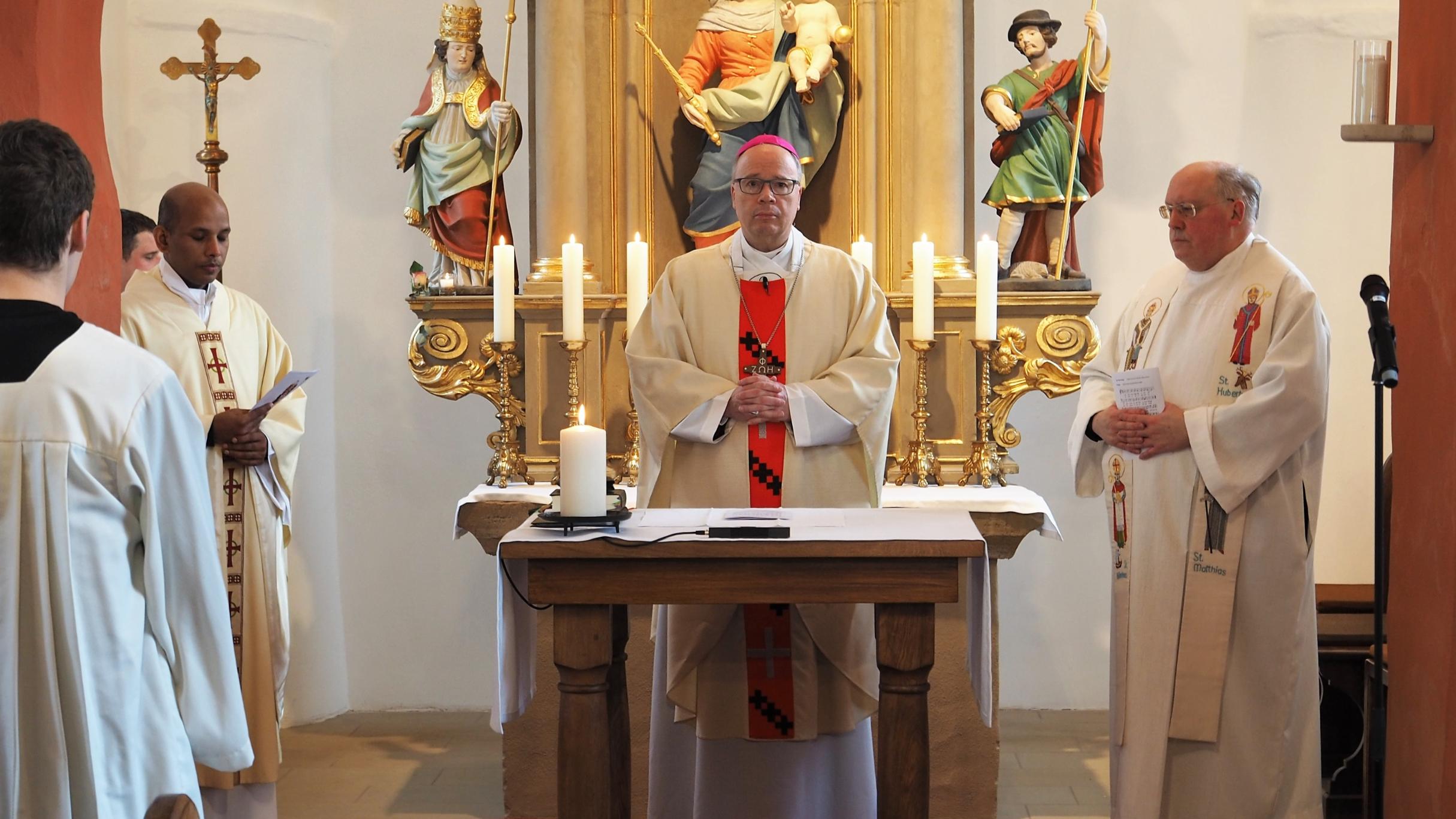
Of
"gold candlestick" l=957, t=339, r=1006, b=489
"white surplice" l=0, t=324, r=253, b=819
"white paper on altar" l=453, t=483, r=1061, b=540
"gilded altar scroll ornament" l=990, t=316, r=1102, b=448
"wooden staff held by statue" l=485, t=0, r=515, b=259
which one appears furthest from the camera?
"wooden staff held by statue" l=485, t=0, r=515, b=259

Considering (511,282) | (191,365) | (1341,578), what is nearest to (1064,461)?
(1341,578)

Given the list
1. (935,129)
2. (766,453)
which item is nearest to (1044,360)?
(935,129)

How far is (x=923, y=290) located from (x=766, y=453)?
1038mm

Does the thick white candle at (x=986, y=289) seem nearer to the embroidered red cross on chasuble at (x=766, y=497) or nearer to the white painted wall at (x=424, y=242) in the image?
the embroidered red cross on chasuble at (x=766, y=497)

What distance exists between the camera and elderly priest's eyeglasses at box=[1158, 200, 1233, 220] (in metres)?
3.90

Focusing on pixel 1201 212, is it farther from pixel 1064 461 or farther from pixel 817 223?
pixel 1064 461

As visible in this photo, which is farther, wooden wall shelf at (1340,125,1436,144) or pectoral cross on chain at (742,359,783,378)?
pectoral cross on chain at (742,359,783,378)

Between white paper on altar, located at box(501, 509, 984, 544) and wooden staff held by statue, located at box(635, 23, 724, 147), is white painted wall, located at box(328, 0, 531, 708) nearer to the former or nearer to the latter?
wooden staff held by statue, located at box(635, 23, 724, 147)

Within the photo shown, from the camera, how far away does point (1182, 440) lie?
3805 millimetres

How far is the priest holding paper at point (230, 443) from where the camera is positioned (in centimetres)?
411

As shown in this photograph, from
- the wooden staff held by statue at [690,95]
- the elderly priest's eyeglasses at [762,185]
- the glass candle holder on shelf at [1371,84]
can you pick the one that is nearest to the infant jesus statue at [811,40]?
the wooden staff held by statue at [690,95]

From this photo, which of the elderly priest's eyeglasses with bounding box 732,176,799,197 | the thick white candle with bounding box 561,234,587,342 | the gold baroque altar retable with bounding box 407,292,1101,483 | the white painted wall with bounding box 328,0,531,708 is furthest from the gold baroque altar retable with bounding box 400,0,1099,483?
the white painted wall with bounding box 328,0,531,708

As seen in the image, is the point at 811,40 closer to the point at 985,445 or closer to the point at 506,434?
the point at 985,445

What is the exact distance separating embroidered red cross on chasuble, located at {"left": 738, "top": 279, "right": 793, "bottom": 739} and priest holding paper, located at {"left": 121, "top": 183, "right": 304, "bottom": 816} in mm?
1431
